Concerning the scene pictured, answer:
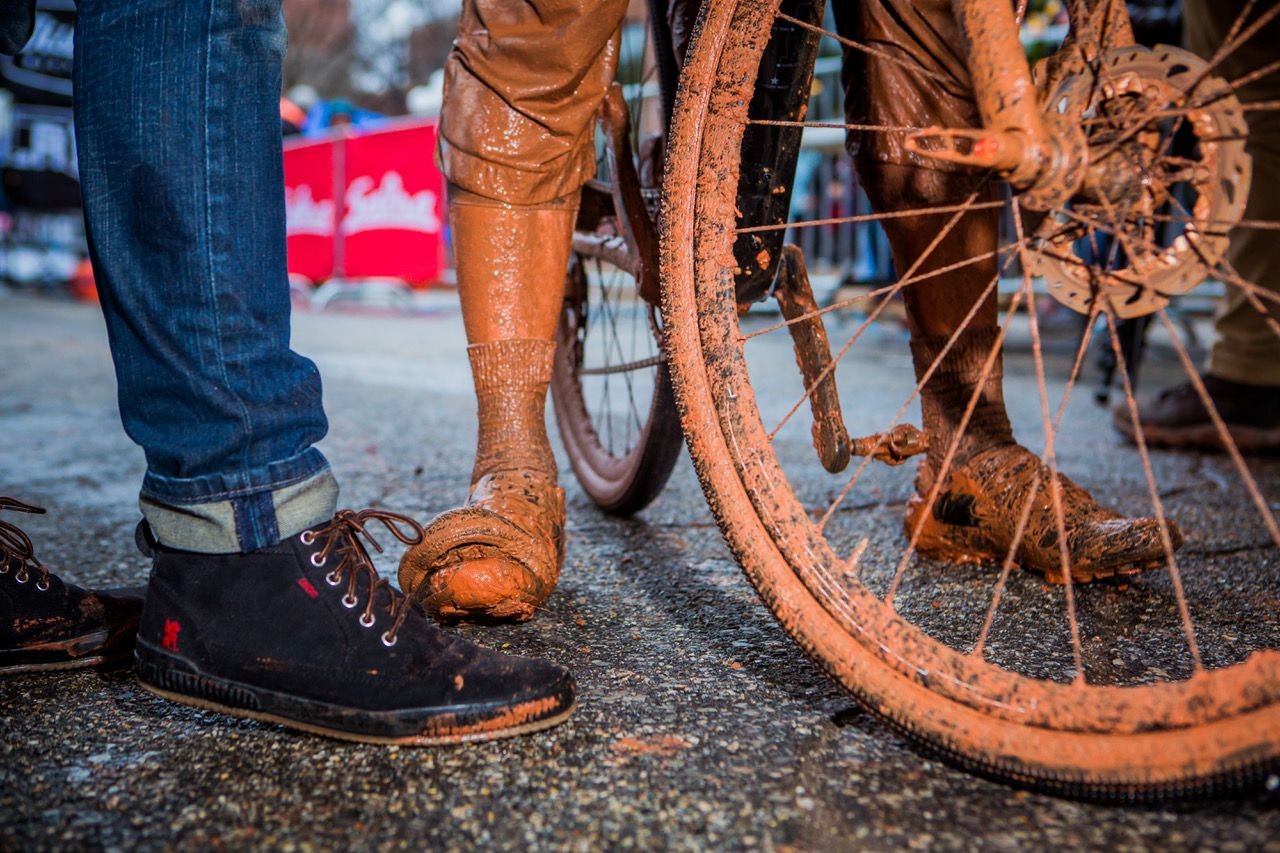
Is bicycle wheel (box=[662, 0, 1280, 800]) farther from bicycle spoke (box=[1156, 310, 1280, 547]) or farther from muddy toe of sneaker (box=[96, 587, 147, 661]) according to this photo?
muddy toe of sneaker (box=[96, 587, 147, 661])

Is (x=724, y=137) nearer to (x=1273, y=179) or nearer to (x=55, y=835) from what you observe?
(x=55, y=835)

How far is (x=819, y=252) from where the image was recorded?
25.1 feet

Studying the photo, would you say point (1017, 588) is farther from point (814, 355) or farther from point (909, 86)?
point (909, 86)

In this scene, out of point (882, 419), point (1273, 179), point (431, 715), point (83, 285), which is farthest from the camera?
point (83, 285)

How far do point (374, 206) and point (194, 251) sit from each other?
829 centimetres

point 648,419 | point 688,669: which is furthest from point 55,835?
point 648,419

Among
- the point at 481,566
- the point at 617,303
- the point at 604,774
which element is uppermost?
the point at 617,303

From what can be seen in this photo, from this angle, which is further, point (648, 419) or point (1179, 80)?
point (648, 419)

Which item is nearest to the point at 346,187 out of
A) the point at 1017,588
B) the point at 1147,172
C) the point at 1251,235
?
the point at 1251,235

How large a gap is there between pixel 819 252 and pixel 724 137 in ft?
22.1

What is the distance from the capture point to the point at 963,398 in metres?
1.54

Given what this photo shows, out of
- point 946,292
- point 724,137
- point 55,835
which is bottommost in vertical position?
point 55,835

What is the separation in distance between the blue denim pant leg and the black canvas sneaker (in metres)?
0.04

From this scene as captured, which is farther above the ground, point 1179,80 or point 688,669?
point 1179,80
